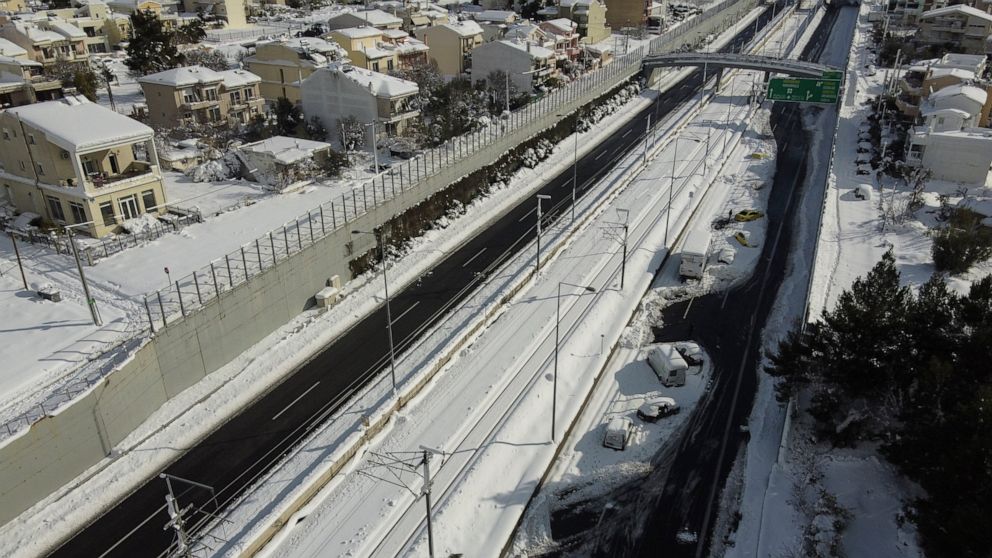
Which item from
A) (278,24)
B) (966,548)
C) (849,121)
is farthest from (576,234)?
(278,24)

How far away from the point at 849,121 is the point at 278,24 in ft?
286

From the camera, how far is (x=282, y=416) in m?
29.4

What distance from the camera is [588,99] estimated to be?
75.9 metres

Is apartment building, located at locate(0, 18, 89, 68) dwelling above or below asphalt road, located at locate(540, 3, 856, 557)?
above

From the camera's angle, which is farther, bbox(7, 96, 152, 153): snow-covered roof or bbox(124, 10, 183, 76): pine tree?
bbox(124, 10, 183, 76): pine tree

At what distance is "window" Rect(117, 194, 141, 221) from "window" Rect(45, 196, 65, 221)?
330 centimetres

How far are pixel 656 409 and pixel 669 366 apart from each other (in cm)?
272

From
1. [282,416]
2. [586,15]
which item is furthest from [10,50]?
[586,15]

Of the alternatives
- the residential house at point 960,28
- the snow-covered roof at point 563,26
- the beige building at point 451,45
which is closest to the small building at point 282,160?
the beige building at point 451,45

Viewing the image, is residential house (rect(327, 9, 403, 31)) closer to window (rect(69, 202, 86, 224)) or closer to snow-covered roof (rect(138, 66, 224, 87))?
snow-covered roof (rect(138, 66, 224, 87))

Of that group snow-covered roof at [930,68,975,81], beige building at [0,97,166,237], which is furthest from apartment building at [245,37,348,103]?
snow-covered roof at [930,68,975,81]

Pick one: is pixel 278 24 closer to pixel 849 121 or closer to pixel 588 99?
pixel 588 99

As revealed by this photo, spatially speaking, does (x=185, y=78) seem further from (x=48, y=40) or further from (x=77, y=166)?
(x=48, y=40)

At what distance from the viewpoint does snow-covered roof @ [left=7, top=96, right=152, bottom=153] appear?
3875cm
